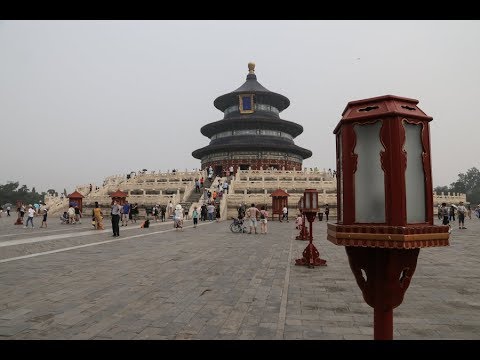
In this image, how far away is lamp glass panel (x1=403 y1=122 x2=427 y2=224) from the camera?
97.7 inches

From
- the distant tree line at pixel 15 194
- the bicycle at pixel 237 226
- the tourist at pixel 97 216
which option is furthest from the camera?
the distant tree line at pixel 15 194

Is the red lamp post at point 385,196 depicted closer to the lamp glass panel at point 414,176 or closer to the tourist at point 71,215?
the lamp glass panel at point 414,176

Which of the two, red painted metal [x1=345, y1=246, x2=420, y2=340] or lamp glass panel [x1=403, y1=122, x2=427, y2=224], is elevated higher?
lamp glass panel [x1=403, y1=122, x2=427, y2=224]

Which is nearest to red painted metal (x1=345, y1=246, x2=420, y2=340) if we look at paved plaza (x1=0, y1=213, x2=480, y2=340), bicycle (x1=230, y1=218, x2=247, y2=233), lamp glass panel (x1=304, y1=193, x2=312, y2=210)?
paved plaza (x1=0, y1=213, x2=480, y2=340)

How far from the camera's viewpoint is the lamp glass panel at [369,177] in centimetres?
250

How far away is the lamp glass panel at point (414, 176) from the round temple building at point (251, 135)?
41772mm

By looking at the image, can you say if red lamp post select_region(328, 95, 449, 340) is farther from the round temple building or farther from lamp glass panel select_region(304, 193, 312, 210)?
the round temple building

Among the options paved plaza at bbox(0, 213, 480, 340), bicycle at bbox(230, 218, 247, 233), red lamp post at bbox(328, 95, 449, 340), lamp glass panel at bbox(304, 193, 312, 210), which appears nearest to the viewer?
red lamp post at bbox(328, 95, 449, 340)

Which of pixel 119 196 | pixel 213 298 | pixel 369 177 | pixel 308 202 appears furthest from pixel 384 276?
pixel 119 196

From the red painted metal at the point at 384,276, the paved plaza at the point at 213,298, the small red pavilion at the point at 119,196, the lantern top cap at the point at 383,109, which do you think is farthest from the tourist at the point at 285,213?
the lantern top cap at the point at 383,109

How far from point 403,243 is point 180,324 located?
309cm

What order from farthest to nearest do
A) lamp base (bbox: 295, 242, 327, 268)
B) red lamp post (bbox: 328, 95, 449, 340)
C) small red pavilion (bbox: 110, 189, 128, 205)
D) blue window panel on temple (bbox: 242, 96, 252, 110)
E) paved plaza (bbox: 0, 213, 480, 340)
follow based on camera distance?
blue window panel on temple (bbox: 242, 96, 252, 110) → small red pavilion (bbox: 110, 189, 128, 205) → lamp base (bbox: 295, 242, 327, 268) → paved plaza (bbox: 0, 213, 480, 340) → red lamp post (bbox: 328, 95, 449, 340)

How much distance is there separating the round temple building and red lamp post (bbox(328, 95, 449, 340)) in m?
41.7

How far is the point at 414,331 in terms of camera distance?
14.0 ft
